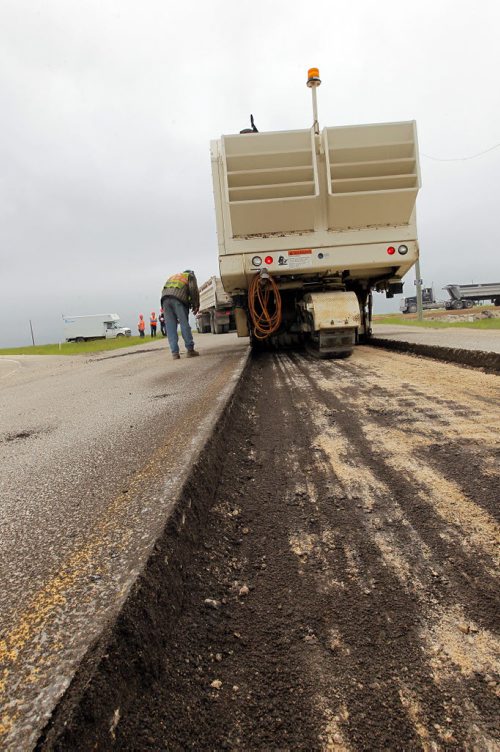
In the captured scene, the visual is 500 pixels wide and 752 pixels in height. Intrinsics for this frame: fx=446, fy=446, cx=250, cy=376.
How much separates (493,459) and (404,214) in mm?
5360

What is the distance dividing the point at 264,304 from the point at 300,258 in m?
0.96

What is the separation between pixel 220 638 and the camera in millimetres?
1210

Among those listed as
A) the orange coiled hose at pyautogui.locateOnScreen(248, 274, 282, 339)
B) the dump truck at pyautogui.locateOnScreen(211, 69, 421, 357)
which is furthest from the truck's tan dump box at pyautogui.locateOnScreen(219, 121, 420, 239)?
the orange coiled hose at pyautogui.locateOnScreen(248, 274, 282, 339)

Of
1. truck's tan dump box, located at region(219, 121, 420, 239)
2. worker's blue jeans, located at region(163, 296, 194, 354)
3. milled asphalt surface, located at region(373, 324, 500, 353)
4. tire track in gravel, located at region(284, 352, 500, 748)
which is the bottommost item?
tire track in gravel, located at region(284, 352, 500, 748)

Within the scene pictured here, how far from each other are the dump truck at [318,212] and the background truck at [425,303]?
118ft

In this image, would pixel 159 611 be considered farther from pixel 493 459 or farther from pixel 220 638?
pixel 493 459

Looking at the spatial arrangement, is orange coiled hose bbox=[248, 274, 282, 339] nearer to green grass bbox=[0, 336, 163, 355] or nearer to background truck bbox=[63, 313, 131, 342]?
green grass bbox=[0, 336, 163, 355]

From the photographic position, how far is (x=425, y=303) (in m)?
41.7

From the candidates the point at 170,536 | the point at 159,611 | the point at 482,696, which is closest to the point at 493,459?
the point at 482,696

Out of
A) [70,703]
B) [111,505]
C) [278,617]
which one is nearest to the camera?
[70,703]

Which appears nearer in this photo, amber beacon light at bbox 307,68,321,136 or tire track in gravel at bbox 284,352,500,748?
tire track in gravel at bbox 284,352,500,748

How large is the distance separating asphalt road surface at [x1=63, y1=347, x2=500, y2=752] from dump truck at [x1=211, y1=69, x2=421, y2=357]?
4.60m

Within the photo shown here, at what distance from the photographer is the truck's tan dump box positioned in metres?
6.32

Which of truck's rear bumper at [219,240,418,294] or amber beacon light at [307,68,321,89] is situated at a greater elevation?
amber beacon light at [307,68,321,89]
